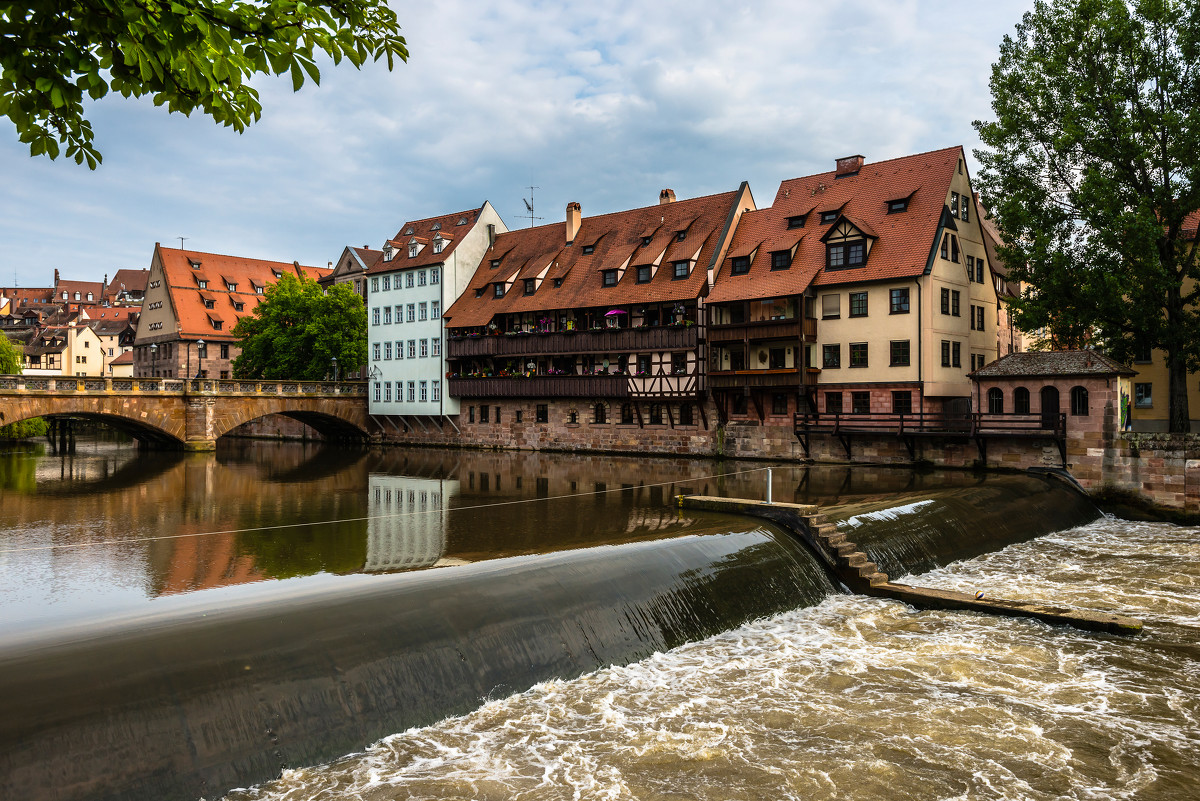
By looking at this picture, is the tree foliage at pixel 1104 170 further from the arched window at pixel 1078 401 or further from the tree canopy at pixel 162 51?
the tree canopy at pixel 162 51

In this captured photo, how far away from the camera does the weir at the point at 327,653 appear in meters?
7.93

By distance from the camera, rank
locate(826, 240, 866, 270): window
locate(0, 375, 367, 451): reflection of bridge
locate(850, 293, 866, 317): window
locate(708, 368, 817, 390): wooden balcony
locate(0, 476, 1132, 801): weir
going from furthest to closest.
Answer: locate(0, 375, 367, 451): reflection of bridge
locate(708, 368, 817, 390): wooden balcony
locate(826, 240, 866, 270): window
locate(850, 293, 866, 317): window
locate(0, 476, 1132, 801): weir

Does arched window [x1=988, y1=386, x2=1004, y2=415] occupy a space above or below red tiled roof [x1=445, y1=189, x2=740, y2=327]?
below

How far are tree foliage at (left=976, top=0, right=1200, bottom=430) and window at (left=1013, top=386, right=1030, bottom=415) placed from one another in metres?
3.12

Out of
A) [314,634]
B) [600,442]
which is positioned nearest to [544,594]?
[314,634]

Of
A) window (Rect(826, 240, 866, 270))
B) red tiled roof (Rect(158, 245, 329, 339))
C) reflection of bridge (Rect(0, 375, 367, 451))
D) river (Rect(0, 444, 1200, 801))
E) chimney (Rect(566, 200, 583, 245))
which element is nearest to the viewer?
river (Rect(0, 444, 1200, 801))

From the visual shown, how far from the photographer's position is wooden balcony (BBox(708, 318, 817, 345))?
132 ft

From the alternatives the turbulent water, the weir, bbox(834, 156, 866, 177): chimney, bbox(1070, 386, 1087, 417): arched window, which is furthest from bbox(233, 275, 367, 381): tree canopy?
the turbulent water

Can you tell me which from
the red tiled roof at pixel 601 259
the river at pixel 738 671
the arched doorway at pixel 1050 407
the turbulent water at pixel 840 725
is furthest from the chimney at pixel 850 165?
the turbulent water at pixel 840 725

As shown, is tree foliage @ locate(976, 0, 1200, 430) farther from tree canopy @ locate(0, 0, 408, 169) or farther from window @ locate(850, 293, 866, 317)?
tree canopy @ locate(0, 0, 408, 169)

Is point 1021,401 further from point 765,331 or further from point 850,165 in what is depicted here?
point 850,165

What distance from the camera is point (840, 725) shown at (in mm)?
10242

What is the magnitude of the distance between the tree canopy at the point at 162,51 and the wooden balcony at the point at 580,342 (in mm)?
38689

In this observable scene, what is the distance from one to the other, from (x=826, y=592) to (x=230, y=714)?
11023mm
